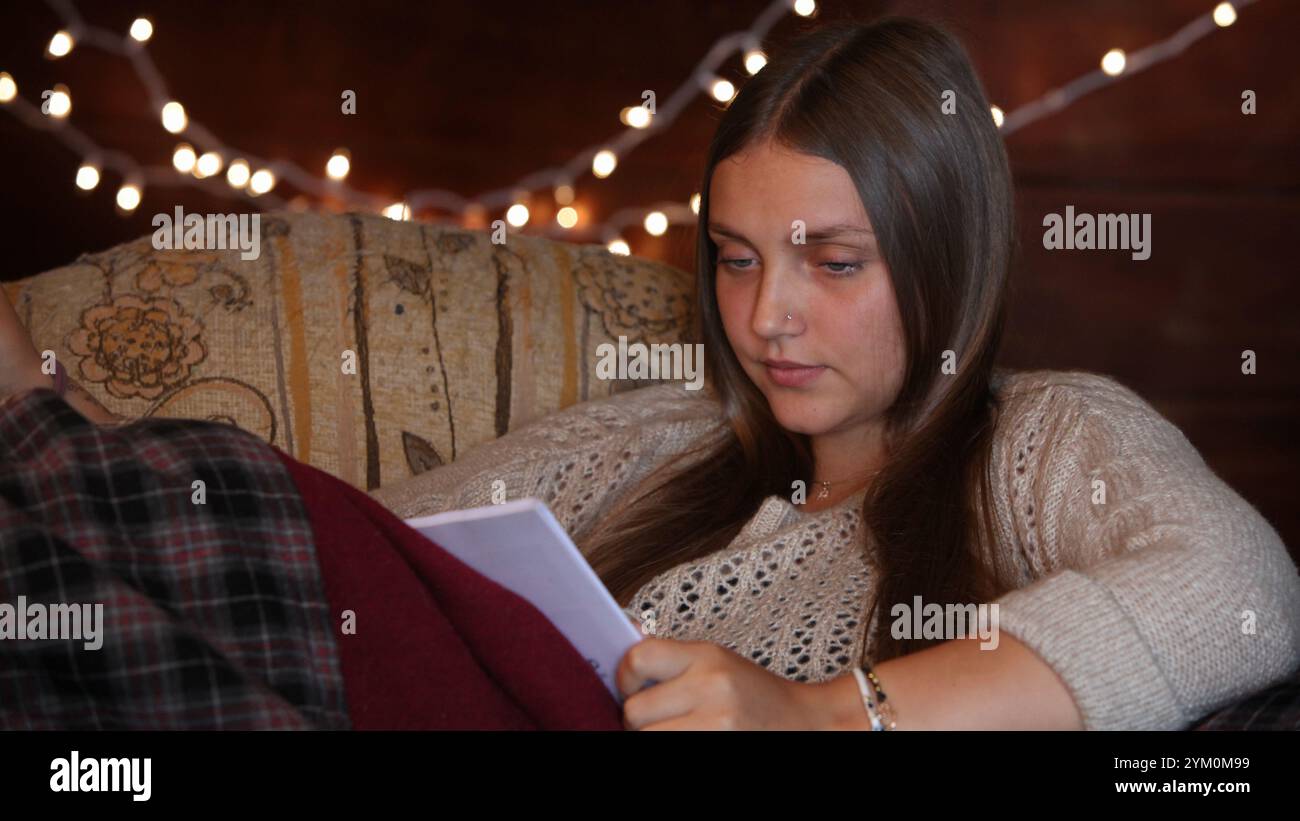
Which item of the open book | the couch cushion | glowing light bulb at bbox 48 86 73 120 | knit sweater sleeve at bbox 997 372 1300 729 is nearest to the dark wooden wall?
glowing light bulb at bbox 48 86 73 120

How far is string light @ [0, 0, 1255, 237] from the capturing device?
198 centimetres

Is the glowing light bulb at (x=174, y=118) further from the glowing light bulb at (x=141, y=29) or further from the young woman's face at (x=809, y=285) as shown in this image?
the young woman's face at (x=809, y=285)

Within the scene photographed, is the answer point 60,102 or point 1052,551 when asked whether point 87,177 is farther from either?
point 1052,551

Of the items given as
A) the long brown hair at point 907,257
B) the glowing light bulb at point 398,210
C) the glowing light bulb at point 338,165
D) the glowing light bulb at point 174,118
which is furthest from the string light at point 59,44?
the long brown hair at point 907,257

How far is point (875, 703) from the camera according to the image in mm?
796

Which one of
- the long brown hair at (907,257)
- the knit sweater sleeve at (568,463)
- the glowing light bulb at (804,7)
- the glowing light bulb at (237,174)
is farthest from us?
the glowing light bulb at (804,7)

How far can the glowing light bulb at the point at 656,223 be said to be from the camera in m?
2.22

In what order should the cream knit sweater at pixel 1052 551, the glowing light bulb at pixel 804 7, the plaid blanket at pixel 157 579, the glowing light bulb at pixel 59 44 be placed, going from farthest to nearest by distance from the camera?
the glowing light bulb at pixel 804 7 < the glowing light bulb at pixel 59 44 < the cream knit sweater at pixel 1052 551 < the plaid blanket at pixel 157 579

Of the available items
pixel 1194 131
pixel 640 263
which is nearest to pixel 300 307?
pixel 640 263

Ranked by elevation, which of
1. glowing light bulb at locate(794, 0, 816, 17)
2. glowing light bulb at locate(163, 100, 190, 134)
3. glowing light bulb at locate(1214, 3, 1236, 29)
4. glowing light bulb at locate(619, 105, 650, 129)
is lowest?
glowing light bulb at locate(163, 100, 190, 134)

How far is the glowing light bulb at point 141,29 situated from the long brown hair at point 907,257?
109 cm

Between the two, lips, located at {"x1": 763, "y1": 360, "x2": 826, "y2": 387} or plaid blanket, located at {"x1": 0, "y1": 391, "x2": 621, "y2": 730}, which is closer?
plaid blanket, located at {"x1": 0, "y1": 391, "x2": 621, "y2": 730}

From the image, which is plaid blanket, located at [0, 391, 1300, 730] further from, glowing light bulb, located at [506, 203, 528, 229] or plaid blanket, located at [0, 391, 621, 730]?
glowing light bulb, located at [506, 203, 528, 229]

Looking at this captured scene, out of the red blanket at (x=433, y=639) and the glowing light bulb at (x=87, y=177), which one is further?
the glowing light bulb at (x=87, y=177)
